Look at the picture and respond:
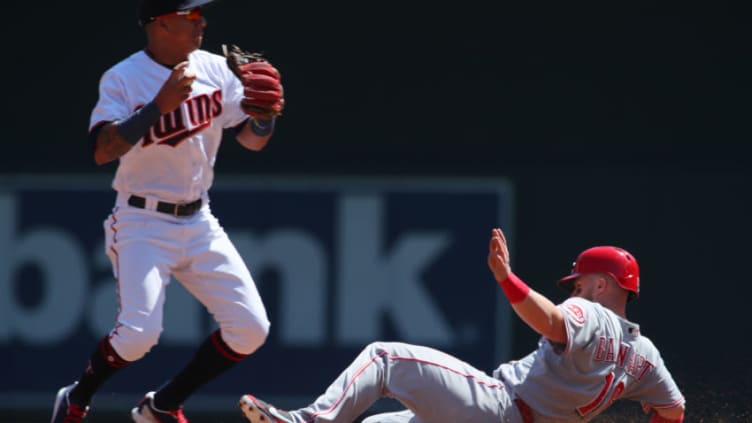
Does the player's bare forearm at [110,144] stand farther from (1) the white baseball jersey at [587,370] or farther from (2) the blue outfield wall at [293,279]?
(2) the blue outfield wall at [293,279]

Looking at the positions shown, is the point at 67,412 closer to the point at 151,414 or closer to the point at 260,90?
the point at 151,414

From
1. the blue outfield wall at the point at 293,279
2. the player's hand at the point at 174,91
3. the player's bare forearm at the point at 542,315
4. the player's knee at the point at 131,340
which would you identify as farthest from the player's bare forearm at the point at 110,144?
the blue outfield wall at the point at 293,279

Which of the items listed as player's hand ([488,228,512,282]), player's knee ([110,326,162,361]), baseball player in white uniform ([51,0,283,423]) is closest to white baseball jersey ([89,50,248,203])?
baseball player in white uniform ([51,0,283,423])

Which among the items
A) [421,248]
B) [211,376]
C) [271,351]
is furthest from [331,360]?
[211,376]

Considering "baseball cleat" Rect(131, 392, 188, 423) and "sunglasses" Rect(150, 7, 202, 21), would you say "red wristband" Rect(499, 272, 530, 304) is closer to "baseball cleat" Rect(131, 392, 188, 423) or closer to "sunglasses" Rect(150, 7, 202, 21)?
"baseball cleat" Rect(131, 392, 188, 423)

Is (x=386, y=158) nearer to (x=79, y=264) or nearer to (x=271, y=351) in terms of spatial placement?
(x=271, y=351)

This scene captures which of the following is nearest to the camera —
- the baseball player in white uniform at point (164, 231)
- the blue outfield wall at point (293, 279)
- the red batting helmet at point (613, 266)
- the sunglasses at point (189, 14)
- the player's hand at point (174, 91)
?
the player's hand at point (174, 91)

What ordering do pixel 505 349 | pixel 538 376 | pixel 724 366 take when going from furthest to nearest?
pixel 505 349, pixel 724 366, pixel 538 376
